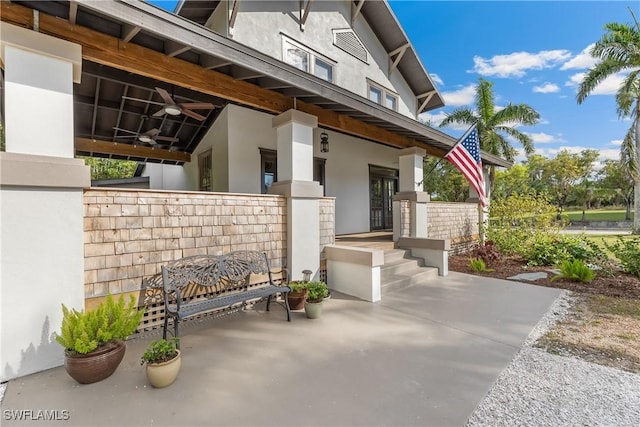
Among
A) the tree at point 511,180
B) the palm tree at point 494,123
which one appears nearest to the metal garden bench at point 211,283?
the palm tree at point 494,123

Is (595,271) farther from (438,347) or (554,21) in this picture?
(554,21)

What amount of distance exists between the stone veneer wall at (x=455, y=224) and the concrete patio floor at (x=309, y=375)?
14.7ft

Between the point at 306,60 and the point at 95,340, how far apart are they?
333 inches

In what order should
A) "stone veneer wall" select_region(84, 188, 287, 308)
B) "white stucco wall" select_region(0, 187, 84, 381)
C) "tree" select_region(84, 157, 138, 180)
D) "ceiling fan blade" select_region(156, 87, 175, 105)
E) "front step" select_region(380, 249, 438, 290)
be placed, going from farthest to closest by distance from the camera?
"tree" select_region(84, 157, 138, 180), "front step" select_region(380, 249, 438, 290), "ceiling fan blade" select_region(156, 87, 175, 105), "stone veneer wall" select_region(84, 188, 287, 308), "white stucco wall" select_region(0, 187, 84, 381)

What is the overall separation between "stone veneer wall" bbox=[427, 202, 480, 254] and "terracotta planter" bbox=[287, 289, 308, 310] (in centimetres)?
531

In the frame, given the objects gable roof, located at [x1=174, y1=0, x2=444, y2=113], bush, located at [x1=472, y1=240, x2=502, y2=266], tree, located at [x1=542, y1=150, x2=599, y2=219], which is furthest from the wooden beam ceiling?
tree, located at [x1=542, y1=150, x2=599, y2=219]

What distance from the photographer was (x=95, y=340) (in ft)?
8.59

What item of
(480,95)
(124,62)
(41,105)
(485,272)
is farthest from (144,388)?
(480,95)

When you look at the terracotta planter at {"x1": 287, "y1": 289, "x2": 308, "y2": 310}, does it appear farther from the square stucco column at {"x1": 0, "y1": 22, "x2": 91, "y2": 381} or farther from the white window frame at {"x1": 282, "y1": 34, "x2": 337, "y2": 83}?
the white window frame at {"x1": 282, "y1": 34, "x2": 337, "y2": 83}

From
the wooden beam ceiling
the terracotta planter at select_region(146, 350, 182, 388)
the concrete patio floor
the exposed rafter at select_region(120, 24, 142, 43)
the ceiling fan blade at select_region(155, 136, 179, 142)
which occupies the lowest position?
the concrete patio floor

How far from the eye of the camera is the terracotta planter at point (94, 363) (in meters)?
2.53

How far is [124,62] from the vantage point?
3533 millimetres

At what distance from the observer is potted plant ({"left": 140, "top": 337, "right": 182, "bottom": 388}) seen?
250cm

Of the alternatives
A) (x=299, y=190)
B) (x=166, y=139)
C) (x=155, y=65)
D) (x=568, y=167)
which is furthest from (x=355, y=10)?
(x=568, y=167)
